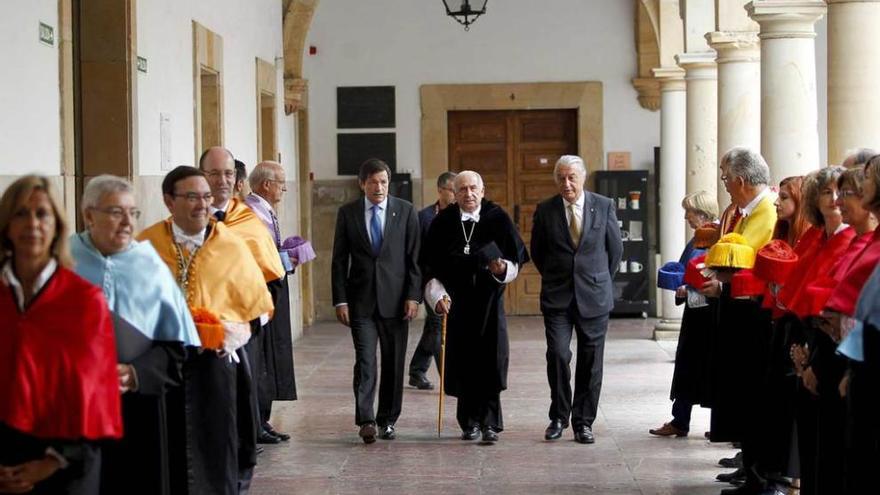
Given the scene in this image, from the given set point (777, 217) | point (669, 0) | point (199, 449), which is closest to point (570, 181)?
point (777, 217)

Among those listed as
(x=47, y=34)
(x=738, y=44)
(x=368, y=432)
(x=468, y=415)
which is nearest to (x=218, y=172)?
(x=47, y=34)

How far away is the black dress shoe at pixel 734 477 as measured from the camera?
7.53 metres

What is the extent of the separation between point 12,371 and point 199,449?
1.70 metres

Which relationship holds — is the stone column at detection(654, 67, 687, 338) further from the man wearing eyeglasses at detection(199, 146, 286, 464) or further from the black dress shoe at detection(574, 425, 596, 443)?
the man wearing eyeglasses at detection(199, 146, 286, 464)

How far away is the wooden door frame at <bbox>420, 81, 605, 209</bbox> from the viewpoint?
19.1 metres

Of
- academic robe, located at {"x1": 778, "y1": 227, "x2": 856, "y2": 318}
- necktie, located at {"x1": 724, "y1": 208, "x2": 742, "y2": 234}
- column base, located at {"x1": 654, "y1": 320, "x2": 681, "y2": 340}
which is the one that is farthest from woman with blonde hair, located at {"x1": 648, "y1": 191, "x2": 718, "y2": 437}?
column base, located at {"x1": 654, "y1": 320, "x2": 681, "y2": 340}

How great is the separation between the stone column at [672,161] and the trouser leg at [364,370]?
7981 millimetres

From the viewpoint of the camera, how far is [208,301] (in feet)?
18.9

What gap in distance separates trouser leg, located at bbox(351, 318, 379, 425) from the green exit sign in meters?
2.39

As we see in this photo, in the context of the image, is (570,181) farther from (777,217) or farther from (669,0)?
(669,0)

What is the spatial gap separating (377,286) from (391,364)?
470 mm

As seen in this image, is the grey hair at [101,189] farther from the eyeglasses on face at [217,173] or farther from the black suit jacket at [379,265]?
the black suit jacket at [379,265]

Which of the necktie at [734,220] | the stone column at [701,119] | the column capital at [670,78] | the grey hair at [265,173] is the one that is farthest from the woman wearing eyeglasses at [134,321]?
the column capital at [670,78]

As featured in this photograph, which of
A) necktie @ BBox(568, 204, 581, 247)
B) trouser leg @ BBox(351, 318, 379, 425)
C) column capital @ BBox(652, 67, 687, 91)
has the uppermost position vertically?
column capital @ BBox(652, 67, 687, 91)
